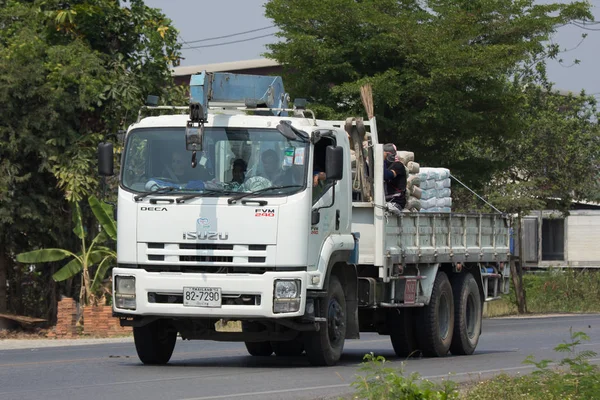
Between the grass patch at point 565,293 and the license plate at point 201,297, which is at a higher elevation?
the license plate at point 201,297

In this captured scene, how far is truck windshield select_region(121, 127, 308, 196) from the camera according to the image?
14.3 m

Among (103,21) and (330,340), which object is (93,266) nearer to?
(103,21)

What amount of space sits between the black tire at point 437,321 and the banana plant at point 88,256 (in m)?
9.38

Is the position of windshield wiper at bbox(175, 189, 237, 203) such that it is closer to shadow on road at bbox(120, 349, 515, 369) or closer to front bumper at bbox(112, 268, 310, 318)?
front bumper at bbox(112, 268, 310, 318)

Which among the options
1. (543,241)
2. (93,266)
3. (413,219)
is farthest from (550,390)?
(543,241)

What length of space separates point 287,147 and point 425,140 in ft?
53.4

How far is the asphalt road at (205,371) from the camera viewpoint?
11.9 meters

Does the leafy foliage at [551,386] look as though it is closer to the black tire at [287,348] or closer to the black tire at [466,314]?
the black tire at [287,348]

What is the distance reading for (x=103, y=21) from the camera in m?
28.4

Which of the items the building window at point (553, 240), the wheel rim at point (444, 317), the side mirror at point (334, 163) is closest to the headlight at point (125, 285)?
the side mirror at point (334, 163)

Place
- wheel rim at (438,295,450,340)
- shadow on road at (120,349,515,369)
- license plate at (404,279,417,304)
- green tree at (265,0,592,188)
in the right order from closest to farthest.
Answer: shadow on road at (120,349,515,369) → license plate at (404,279,417,304) → wheel rim at (438,295,450,340) → green tree at (265,0,592,188)

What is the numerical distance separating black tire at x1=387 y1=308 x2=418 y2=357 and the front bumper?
368 cm

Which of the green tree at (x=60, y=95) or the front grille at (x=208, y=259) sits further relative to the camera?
the green tree at (x=60, y=95)

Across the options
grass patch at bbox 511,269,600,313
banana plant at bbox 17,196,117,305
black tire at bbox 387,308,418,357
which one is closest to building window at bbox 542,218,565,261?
grass patch at bbox 511,269,600,313
